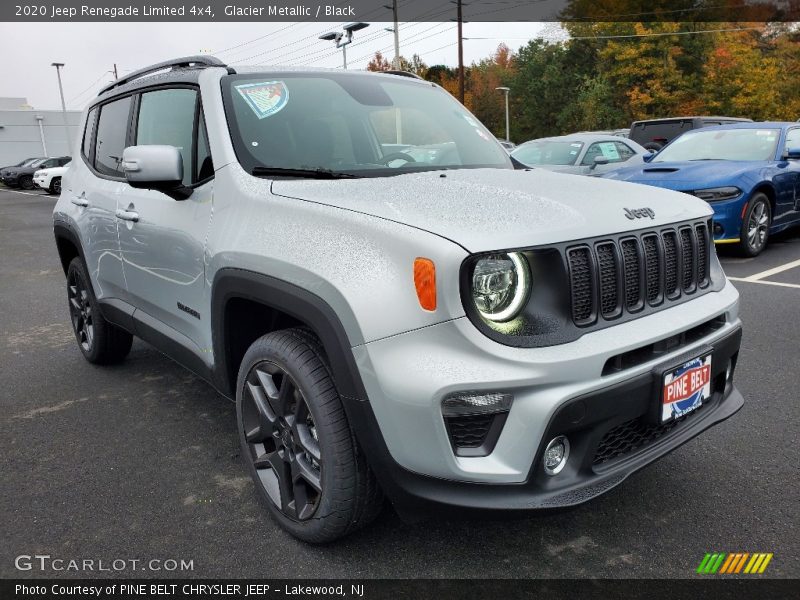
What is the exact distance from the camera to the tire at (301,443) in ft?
7.05

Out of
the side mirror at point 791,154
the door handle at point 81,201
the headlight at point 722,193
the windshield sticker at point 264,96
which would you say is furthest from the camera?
the side mirror at point 791,154

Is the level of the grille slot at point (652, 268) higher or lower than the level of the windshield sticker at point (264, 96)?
lower

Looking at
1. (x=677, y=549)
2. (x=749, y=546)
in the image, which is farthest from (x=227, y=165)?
(x=749, y=546)

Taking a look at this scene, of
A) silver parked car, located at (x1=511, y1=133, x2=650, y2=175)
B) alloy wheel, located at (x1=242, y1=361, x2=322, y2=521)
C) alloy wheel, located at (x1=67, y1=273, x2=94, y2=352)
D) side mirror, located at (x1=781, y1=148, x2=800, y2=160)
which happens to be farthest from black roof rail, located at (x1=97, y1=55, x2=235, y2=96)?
silver parked car, located at (x1=511, y1=133, x2=650, y2=175)

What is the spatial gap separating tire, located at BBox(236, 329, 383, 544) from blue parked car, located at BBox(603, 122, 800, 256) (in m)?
6.28

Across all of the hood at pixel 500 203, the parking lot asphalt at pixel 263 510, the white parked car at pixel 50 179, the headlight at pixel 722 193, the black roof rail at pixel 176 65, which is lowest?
the white parked car at pixel 50 179

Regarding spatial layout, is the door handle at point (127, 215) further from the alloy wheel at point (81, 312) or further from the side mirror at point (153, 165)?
the alloy wheel at point (81, 312)

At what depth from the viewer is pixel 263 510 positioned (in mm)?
2697

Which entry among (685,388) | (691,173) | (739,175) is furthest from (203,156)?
(739,175)

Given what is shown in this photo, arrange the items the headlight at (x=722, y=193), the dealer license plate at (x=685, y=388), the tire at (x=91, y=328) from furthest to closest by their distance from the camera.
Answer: the headlight at (x=722, y=193) < the tire at (x=91, y=328) < the dealer license plate at (x=685, y=388)

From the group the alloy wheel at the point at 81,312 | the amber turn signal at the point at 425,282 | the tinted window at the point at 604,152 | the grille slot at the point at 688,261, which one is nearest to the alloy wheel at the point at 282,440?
the amber turn signal at the point at 425,282

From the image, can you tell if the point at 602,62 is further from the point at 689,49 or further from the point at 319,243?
the point at 319,243

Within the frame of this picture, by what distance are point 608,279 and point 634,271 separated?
0.49 feet

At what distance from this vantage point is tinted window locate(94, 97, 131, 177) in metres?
3.83
